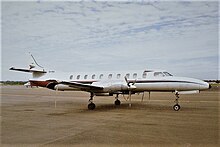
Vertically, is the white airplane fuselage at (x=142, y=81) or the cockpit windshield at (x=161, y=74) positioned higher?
the cockpit windshield at (x=161, y=74)

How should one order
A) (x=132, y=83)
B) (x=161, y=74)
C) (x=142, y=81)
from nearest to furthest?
(x=161, y=74), (x=142, y=81), (x=132, y=83)

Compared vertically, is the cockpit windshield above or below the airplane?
above

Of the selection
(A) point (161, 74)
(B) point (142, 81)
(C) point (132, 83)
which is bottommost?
(C) point (132, 83)

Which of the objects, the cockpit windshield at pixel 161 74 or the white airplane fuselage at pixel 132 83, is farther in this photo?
the cockpit windshield at pixel 161 74

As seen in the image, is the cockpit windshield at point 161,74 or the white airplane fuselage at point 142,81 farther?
the cockpit windshield at point 161,74

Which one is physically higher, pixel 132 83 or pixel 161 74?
pixel 161 74

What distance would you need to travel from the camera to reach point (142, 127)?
8.76 metres

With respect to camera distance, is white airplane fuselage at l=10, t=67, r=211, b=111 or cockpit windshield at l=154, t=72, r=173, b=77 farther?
cockpit windshield at l=154, t=72, r=173, b=77

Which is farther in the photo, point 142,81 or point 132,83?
point 132,83

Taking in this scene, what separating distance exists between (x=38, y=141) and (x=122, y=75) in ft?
33.5

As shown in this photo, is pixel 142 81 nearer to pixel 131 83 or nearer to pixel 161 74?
pixel 131 83

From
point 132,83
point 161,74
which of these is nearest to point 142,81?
point 132,83

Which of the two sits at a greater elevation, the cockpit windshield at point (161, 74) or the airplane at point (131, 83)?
the cockpit windshield at point (161, 74)

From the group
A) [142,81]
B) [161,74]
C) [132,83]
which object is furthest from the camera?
[132,83]
